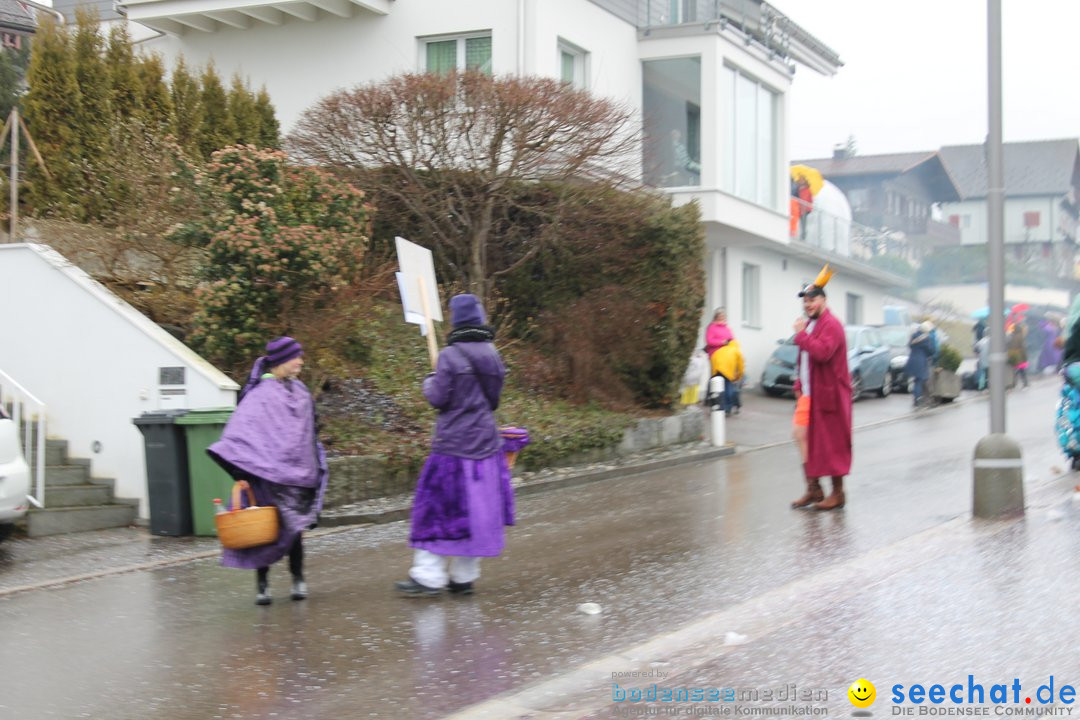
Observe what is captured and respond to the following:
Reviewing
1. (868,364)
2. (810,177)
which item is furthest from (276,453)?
(810,177)

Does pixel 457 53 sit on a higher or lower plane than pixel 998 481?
higher

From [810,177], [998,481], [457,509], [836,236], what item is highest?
[810,177]

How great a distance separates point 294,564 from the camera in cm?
794

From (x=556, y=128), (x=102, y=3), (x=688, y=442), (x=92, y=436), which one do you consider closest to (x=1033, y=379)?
(x=688, y=442)

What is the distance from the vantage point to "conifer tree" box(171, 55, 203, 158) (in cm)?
1791

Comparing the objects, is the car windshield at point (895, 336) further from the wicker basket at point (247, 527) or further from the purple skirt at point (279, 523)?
the wicker basket at point (247, 527)

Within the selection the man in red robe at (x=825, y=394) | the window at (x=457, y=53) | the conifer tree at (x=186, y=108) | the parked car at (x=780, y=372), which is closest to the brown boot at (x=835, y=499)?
the man in red robe at (x=825, y=394)

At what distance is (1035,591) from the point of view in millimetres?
7086

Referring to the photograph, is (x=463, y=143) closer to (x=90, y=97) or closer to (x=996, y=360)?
(x=90, y=97)

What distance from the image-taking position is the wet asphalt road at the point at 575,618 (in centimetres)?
578

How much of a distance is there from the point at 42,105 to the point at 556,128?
7.06m

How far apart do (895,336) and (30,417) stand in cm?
1963

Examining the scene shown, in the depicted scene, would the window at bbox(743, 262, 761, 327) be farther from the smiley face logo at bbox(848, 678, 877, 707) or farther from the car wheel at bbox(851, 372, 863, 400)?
the smiley face logo at bbox(848, 678, 877, 707)

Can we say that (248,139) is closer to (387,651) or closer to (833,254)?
(387,651)
